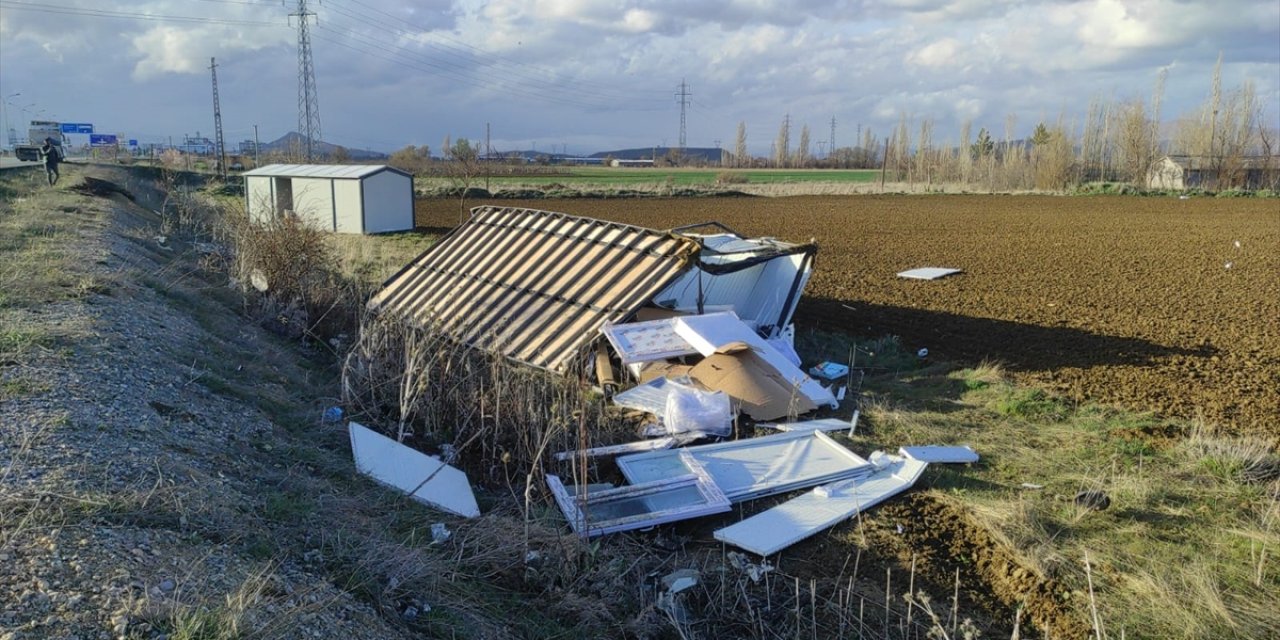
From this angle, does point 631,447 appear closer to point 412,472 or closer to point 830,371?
point 412,472

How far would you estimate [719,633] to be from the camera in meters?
4.21

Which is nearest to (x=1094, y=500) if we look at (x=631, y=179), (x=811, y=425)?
(x=811, y=425)

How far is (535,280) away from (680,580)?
540 cm

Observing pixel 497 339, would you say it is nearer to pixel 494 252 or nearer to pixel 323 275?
pixel 494 252

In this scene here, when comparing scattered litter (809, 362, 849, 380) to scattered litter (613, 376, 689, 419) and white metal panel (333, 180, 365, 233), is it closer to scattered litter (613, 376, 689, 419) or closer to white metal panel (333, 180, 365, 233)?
scattered litter (613, 376, 689, 419)

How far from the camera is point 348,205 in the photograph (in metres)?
23.2

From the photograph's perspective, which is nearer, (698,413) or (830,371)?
(698,413)

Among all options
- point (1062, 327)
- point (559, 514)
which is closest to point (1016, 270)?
point (1062, 327)

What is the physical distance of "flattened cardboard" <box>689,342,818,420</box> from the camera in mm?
7090

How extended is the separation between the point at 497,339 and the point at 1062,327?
7732 millimetres

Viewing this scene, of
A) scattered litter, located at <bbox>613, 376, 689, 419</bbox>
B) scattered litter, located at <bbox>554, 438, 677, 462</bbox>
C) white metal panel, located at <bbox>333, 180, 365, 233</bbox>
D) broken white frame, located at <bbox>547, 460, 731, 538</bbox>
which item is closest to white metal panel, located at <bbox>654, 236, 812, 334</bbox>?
scattered litter, located at <bbox>613, 376, 689, 419</bbox>

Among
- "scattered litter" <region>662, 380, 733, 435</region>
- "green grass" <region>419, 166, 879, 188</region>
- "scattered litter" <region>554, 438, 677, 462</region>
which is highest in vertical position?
"green grass" <region>419, 166, 879, 188</region>

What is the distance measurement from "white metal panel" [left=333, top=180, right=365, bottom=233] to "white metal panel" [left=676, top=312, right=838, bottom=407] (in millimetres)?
17296

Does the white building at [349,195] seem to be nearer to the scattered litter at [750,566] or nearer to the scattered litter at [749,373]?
the scattered litter at [749,373]
